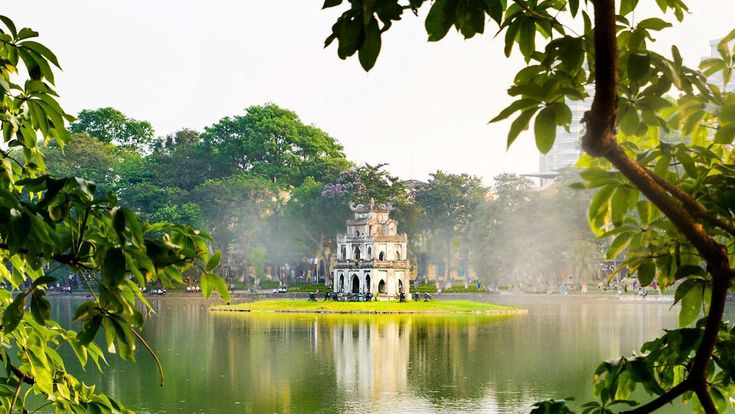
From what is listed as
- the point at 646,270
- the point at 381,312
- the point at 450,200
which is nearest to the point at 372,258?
the point at 381,312

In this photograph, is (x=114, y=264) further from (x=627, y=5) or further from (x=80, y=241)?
(x=627, y=5)

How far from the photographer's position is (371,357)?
19281 millimetres

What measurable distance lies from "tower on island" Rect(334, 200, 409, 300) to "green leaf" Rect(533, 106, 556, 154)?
35.8 meters

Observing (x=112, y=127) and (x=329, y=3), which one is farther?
(x=112, y=127)

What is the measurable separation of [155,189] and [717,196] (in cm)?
4674

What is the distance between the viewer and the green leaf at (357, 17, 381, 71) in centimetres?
124

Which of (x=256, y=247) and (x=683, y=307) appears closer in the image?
(x=683, y=307)

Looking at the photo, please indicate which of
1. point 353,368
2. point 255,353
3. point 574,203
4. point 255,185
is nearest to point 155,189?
point 255,185

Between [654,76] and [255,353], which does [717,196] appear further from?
[255,353]

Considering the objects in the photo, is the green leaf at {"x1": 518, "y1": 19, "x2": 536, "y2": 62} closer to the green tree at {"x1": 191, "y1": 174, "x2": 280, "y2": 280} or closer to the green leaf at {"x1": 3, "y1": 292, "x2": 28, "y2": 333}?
the green leaf at {"x1": 3, "y1": 292, "x2": 28, "y2": 333}

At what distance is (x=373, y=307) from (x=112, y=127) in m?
26.8

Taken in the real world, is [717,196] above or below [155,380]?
above

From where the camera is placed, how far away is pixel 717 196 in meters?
1.62

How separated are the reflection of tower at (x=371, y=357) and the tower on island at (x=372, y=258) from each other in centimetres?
961
